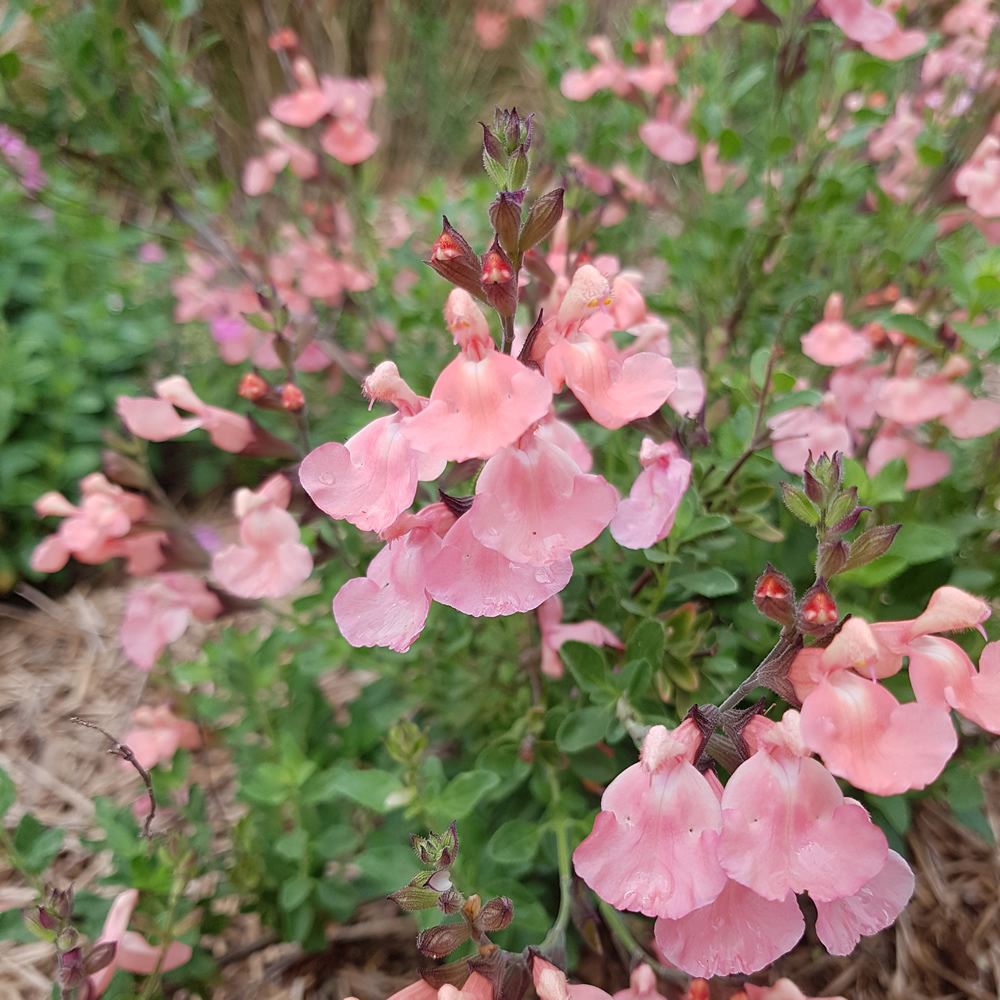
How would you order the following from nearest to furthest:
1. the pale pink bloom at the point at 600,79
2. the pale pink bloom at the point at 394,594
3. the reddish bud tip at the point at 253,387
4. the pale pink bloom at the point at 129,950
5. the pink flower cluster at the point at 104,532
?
the pale pink bloom at the point at 394,594 < the pale pink bloom at the point at 129,950 < the reddish bud tip at the point at 253,387 < the pink flower cluster at the point at 104,532 < the pale pink bloom at the point at 600,79

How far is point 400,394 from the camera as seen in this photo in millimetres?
617

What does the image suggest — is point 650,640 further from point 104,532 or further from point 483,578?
point 104,532

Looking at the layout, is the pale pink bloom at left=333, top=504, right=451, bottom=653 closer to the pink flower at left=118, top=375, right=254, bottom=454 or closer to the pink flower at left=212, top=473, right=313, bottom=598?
the pink flower at left=212, top=473, right=313, bottom=598

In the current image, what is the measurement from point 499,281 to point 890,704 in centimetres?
38

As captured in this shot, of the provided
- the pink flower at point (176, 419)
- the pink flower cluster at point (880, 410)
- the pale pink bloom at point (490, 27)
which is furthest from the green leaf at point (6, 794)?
the pale pink bloom at point (490, 27)

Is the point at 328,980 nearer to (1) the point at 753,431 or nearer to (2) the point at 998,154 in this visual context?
(1) the point at 753,431

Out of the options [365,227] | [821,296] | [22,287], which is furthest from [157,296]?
[821,296]

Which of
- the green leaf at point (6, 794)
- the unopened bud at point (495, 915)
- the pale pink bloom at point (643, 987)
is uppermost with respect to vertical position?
the unopened bud at point (495, 915)

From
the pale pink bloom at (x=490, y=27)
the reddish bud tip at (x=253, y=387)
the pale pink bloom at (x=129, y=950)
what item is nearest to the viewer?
the pale pink bloom at (x=129, y=950)

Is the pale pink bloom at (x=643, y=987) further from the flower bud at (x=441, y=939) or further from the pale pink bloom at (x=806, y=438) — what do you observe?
the pale pink bloom at (x=806, y=438)

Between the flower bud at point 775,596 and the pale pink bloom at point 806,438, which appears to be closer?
the flower bud at point 775,596

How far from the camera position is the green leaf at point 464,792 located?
78 cm

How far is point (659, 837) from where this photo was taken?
0.51 metres

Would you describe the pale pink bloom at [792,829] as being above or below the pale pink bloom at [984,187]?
below
